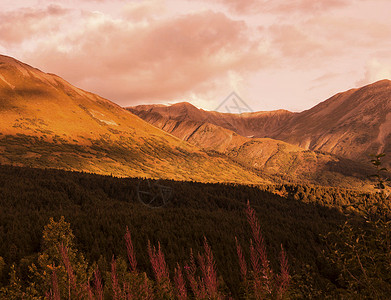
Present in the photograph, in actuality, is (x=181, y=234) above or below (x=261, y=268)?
below

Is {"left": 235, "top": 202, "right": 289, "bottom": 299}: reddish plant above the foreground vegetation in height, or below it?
above

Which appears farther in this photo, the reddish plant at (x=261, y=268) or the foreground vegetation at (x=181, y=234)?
the foreground vegetation at (x=181, y=234)

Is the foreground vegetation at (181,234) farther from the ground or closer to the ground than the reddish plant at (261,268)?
closer to the ground

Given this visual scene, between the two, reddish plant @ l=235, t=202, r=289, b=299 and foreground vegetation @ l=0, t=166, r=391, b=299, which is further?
foreground vegetation @ l=0, t=166, r=391, b=299

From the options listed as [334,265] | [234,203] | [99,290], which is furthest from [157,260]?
[234,203]

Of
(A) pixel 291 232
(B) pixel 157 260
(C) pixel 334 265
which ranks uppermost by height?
(B) pixel 157 260

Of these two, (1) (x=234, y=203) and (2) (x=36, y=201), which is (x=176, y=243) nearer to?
(2) (x=36, y=201)

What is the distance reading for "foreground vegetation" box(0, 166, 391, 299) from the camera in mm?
9214

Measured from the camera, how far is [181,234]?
76562 millimetres

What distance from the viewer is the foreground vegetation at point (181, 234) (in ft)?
30.2

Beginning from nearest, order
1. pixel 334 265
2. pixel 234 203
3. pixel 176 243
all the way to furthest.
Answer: pixel 334 265, pixel 176 243, pixel 234 203

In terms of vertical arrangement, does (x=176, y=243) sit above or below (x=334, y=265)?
below

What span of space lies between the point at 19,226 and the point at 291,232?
273 feet

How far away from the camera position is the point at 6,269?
3234 centimetres
